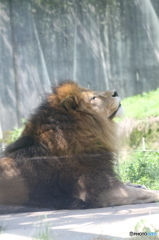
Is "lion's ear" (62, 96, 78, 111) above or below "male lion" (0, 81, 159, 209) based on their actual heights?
above

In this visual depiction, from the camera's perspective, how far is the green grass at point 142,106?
1020 cm

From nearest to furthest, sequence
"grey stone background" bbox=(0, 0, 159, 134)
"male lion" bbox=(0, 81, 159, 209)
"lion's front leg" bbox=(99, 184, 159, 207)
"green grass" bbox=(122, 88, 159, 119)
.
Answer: "male lion" bbox=(0, 81, 159, 209)
"lion's front leg" bbox=(99, 184, 159, 207)
"green grass" bbox=(122, 88, 159, 119)
"grey stone background" bbox=(0, 0, 159, 134)

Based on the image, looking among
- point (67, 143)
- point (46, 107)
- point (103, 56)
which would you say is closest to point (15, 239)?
point (67, 143)

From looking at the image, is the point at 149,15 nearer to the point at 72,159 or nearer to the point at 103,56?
the point at 103,56

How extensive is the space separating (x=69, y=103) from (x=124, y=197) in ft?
3.20

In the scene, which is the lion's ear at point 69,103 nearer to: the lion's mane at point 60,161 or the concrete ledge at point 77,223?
the lion's mane at point 60,161

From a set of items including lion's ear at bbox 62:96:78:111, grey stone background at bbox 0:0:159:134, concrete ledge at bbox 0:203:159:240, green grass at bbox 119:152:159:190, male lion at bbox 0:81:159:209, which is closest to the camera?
concrete ledge at bbox 0:203:159:240

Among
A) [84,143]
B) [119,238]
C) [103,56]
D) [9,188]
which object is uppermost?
[103,56]

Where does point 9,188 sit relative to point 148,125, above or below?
below

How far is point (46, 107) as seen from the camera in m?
3.99

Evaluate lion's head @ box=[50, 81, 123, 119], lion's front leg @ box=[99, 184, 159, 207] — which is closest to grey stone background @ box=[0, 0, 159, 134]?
lion's head @ box=[50, 81, 123, 119]

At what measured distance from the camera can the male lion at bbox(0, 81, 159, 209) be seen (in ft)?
11.7

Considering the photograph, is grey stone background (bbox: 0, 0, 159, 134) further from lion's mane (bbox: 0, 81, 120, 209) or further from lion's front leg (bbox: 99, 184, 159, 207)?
lion's front leg (bbox: 99, 184, 159, 207)

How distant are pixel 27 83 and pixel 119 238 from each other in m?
11.6
